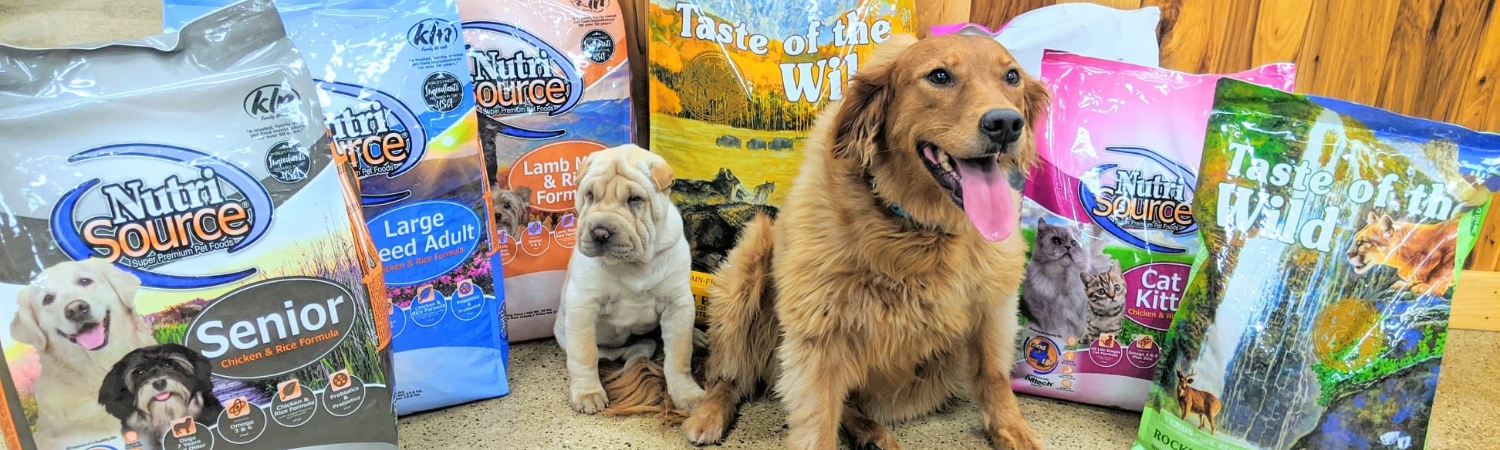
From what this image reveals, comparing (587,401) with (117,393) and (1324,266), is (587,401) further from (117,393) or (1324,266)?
(1324,266)

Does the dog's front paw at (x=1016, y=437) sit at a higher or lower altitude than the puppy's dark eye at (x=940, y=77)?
lower

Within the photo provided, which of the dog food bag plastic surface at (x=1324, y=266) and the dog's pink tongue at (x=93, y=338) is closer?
the dog's pink tongue at (x=93, y=338)

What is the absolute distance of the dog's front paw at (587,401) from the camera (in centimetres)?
155

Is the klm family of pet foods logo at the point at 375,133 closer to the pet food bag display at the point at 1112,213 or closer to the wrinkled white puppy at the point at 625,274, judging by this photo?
the wrinkled white puppy at the point at 625,274

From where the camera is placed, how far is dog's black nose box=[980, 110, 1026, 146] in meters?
1.05

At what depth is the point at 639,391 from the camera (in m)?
1.60

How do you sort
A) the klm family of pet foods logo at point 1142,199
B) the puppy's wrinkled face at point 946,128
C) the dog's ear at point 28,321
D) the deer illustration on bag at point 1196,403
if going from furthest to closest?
the klm family of pet foods logo at point 1142,199
the deer illustration on bag at point 1196,403
the puppy's wrinkled face at point 946,128
the dog's ear at point 28,321

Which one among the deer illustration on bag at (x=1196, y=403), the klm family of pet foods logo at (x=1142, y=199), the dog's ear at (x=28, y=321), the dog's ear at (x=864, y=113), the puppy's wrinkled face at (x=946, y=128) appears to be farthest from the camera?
the klm family of pet foods logo at (x=1142, y=199)

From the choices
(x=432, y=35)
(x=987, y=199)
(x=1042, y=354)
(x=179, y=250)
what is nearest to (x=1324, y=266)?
(x=1042, y=354)

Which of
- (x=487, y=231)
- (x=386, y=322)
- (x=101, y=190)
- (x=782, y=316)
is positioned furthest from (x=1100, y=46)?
(x=101, y=190)

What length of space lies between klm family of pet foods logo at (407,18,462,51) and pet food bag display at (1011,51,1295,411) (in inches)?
42.8

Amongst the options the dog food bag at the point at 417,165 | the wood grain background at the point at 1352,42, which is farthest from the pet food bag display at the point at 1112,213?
the dog food bag at the point at 417,165

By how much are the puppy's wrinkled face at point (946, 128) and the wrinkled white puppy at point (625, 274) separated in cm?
39

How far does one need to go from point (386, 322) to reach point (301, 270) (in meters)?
0.17
